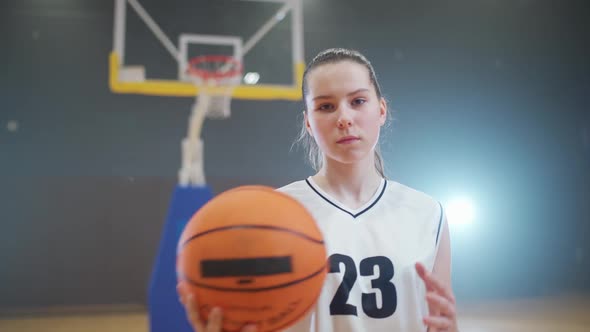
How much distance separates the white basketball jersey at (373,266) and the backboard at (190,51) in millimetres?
3359

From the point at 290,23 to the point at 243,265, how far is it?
442 centimetres

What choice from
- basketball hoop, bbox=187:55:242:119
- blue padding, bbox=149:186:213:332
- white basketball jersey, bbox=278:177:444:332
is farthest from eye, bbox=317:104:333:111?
basketball hoop, bbox=187:55:242:119

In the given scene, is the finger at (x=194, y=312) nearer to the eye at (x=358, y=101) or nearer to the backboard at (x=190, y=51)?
the eye at (x=358, y=101)

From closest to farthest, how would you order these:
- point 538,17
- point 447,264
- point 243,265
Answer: point 243,265, point 447,264, point 538,17

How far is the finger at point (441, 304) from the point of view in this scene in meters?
0.93

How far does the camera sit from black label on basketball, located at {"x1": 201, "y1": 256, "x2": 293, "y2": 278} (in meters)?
0.83

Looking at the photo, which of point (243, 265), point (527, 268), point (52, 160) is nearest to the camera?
point (243, 265)

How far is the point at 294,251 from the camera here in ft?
2.87

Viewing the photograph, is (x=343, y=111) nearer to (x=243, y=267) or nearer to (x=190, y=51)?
(x=243, y=267)

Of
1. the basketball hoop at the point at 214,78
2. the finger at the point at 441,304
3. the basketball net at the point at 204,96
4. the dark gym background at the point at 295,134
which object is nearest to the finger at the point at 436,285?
Answer: the finger at the point at 441,304

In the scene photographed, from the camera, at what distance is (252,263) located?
83cm

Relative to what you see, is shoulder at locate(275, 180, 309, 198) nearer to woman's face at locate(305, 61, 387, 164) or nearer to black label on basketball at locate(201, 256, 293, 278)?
woman's face at locate(305, 61, 387, 164)

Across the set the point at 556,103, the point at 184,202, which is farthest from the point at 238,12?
the point at 556,103

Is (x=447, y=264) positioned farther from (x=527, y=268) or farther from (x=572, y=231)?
(x=572, y=231)
